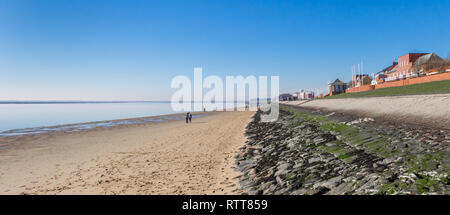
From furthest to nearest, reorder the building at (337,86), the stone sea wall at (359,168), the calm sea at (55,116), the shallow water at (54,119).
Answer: the building at (337,86), the calm sea at (55,116), the shallow water at (54,119), the stone sea wall at (359,168)

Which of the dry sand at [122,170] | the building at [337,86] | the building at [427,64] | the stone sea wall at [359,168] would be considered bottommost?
the dry sand at [122,170]

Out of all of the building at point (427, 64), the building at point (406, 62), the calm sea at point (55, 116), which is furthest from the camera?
the building at point (406, 62)

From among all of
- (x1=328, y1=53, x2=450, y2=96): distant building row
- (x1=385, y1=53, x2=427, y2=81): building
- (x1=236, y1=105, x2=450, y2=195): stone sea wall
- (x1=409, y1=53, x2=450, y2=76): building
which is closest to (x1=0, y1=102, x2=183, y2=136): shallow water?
(x1=236, y1=105, x2=450, y2=195): stone sea wall

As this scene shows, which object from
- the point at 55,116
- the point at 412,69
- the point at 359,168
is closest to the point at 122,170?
the point at 359,168

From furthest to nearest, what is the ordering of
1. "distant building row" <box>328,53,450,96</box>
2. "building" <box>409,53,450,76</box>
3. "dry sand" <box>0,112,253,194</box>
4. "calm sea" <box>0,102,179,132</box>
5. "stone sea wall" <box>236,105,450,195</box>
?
"building" <box>409,53,450,76</box> < "distant building row" <box>328,53,450,96</box> < "calm sea" <box>0,102,179,132</box> < "dry sand" <box>0,112,253,194</box> < "stone sea wall" <box>236,105,450,195</box>

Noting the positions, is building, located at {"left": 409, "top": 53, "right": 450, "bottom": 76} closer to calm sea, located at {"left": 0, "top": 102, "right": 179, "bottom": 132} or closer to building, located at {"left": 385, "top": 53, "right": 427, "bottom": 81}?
building, located at {"left": 385, "top": 53, "right": 427, "bottom": 81}

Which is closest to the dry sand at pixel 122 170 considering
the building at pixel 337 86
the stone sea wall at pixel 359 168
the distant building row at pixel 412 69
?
the stone sea wall at pixel 359 168

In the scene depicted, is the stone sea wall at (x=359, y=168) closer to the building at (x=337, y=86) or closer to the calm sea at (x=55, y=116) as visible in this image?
the calm sea at (x=55, y=116)

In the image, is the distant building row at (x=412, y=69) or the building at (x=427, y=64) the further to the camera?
the building at (x=427, y=64)

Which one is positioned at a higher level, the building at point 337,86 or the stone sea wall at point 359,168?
the building at point 337,86

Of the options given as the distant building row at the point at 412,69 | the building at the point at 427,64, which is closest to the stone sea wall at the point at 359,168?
the distant building row at the point at 412,69

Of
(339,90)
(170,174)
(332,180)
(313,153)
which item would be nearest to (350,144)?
(313,153)

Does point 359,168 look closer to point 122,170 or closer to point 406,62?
point 122,170
